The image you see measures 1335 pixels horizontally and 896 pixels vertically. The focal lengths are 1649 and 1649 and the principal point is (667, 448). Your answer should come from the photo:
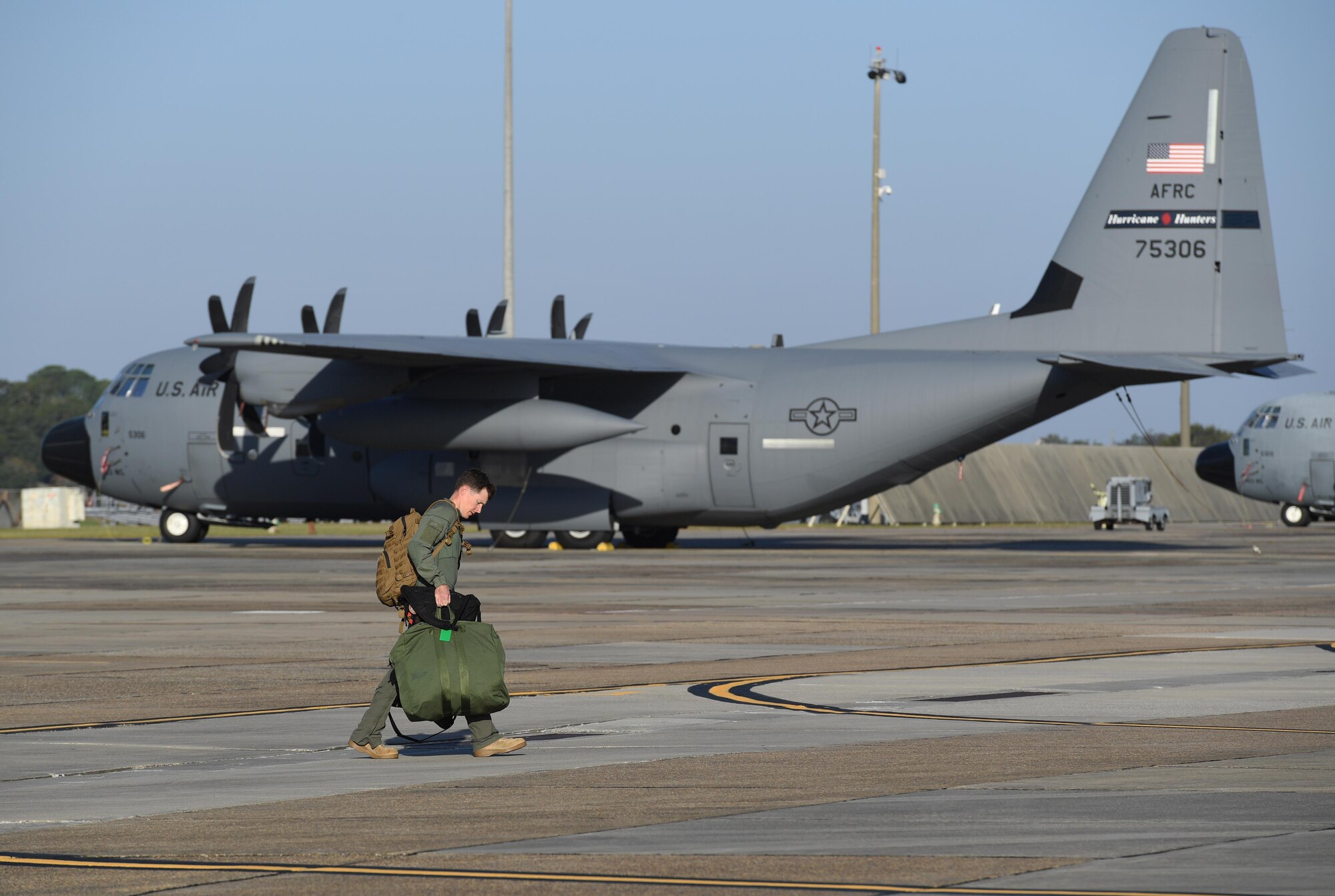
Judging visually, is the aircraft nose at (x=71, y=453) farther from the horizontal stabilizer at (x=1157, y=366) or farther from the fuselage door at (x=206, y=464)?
the horizontal stabilizer at (x=1157, y=366)

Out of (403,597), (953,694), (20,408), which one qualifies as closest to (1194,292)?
(953,694)

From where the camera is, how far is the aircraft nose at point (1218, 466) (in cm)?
6222

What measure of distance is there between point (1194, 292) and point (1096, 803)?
2866 centimetres

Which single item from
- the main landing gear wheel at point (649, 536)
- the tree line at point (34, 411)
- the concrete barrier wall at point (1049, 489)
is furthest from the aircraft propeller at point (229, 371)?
the tree line at point (34, 411)

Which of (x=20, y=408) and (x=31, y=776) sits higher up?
(x=20, y=408)

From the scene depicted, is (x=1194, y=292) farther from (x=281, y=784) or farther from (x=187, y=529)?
(x=281, y=784)

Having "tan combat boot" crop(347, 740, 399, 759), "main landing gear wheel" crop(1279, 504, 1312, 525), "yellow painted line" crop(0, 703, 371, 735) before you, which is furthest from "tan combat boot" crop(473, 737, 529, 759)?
"main landing gear wheel" crop(1279, 504, 1312, 525)

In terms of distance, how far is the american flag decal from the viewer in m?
34.9

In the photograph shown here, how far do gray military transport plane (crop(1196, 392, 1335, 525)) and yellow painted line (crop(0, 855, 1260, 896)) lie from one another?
188ft

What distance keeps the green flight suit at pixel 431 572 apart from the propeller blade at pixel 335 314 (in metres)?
29.8

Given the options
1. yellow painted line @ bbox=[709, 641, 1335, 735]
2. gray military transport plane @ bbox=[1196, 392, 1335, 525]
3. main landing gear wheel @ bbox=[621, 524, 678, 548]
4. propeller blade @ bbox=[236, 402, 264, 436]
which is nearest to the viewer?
yellow painted line @ bbox=[709, 641, 1335, 735]

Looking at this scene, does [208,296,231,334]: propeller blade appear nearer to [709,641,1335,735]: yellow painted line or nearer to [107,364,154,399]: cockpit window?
[107,364,154,399]: cockpit window

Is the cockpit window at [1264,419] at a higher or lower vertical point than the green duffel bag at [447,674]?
higher

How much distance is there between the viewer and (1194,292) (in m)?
34.8
